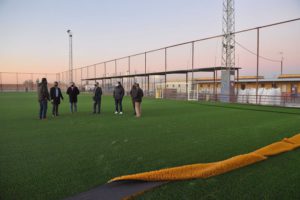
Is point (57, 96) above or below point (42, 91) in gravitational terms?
below

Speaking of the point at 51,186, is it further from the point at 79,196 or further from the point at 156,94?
the point at 156,94

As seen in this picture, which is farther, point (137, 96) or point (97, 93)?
point (97, 93)

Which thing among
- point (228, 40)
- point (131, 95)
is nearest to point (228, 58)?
point (228, 40)

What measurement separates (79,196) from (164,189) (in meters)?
1.14

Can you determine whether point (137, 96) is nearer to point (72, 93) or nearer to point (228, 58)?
point (72, 93)

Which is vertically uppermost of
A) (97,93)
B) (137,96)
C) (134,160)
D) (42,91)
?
(42,91)

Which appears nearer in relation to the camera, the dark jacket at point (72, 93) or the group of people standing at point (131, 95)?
the group of people standing at point (131, 95)

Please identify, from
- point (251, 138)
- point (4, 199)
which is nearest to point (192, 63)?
point (251, 138)

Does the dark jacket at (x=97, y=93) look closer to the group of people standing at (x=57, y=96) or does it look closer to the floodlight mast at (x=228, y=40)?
the group of people standing at (x=57, y=96)

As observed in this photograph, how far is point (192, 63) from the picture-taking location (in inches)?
1009

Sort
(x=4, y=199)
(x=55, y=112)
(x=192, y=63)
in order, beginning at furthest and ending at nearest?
(x=192, y=63), (x=55, y=112), (x=4, y=199)

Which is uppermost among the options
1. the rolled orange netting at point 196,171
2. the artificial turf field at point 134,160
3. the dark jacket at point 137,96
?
the dark jacket at point 137,96

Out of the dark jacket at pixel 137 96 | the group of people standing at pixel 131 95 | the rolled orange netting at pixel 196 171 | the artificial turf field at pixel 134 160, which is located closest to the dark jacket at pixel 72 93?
the group of people standing at pixel 131 95

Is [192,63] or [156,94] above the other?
[192,63]
